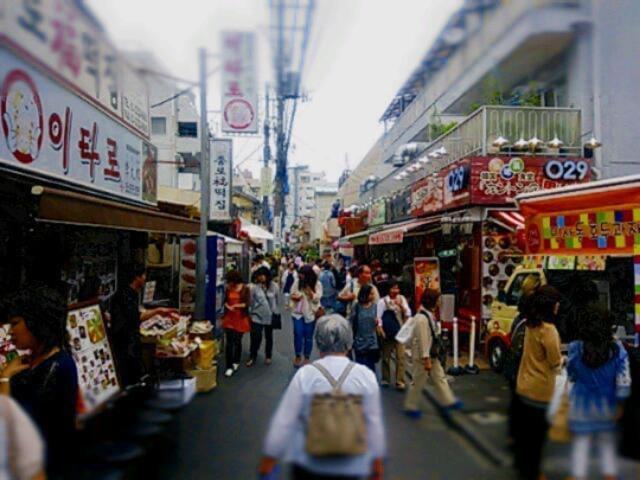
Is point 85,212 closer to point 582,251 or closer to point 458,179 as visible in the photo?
point 582,251

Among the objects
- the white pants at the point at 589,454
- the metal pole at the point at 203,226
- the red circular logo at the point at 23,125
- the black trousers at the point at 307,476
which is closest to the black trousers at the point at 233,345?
the metal pole at the point at 203,226

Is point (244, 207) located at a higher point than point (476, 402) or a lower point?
higher

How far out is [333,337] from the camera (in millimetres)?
2197

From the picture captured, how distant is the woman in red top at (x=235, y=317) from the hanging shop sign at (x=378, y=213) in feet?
39.7

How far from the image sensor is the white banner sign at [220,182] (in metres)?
10.8

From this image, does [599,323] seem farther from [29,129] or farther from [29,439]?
[29,129]

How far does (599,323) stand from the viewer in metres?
2.77

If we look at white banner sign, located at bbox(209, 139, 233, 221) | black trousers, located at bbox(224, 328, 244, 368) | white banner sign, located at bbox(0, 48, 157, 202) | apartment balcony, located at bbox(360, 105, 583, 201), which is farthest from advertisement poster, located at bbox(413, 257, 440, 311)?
white banner sign, located at bbox(0, 48, 157, 202)

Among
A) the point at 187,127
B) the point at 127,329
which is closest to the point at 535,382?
the point at 127,329

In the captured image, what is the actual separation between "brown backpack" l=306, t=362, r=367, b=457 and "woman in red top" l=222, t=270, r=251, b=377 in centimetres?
575

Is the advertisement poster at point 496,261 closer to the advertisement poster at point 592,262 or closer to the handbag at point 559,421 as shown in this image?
the advertisement poster at point 592,262

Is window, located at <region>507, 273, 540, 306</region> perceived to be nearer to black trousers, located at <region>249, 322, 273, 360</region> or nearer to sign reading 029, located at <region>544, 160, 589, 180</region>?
sign reading 029, located at <region>544, 160, 589, 180</region>

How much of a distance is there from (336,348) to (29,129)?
3991 millimetres

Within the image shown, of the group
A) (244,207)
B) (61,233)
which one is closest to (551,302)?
(61,233)
